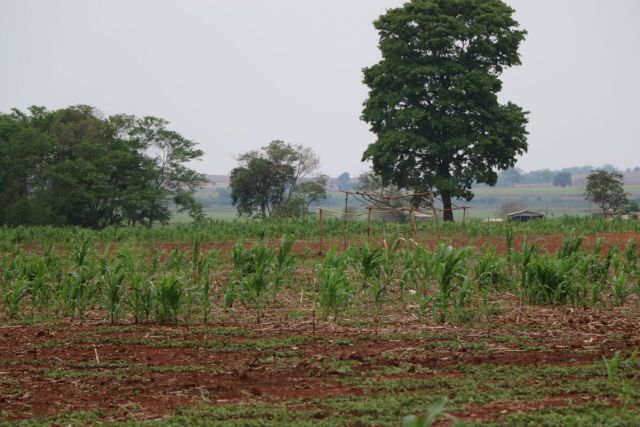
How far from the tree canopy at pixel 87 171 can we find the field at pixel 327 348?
2402 cm

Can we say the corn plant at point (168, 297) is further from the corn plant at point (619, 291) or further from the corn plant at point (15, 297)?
the corn plant at point (619, 291)

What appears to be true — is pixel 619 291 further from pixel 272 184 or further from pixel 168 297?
pixel 272 184

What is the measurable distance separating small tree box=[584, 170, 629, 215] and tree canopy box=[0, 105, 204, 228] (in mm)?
26868

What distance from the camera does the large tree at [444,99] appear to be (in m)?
30.2

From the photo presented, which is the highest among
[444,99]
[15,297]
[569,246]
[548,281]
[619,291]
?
[444,99]

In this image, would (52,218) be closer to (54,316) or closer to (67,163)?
(67,163)

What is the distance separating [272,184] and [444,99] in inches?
799

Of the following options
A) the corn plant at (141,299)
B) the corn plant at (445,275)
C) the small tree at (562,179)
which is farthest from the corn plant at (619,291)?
the small tree at (562,179)

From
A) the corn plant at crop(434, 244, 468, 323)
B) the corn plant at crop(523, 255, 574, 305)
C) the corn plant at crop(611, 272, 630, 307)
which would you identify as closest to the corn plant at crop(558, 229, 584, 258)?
the corn plant at crop(611, 272, 630, 307)

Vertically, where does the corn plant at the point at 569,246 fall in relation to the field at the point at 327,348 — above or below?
above

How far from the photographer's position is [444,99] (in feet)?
99.9

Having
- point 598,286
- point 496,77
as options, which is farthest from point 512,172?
point 598,286

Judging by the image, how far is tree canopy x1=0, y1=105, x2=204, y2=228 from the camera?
33719 mm

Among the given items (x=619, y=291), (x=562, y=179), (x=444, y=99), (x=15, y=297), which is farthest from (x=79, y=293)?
(x=562, y=179)
